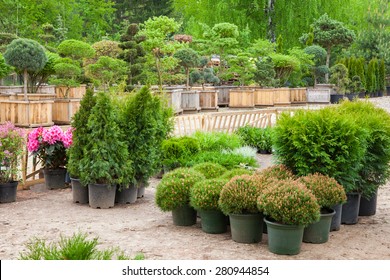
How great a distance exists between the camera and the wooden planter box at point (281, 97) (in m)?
30.1

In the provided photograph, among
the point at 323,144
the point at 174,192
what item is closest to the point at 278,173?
the point at 323,144

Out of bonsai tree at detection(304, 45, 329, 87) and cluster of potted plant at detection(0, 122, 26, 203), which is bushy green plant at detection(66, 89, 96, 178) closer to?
cluster of potted plant at detection(0, 122, 26, 203)

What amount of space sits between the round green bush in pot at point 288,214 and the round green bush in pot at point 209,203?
30.7 inches

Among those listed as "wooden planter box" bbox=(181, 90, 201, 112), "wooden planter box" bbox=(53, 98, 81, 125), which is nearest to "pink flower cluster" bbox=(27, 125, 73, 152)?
"wooden planter box" bbox=(53, 98, 81, 125)

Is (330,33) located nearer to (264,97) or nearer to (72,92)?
(264,97)

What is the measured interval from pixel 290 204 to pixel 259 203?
0.36 m

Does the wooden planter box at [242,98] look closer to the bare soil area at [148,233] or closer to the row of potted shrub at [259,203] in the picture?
the bare soil area at [148,233]

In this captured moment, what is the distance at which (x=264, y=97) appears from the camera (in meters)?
29.0

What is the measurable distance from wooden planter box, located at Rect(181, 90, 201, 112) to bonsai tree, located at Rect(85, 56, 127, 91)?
3266 mm

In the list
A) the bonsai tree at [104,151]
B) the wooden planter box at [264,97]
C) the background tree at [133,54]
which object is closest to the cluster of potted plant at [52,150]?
the bonsai tree at [104,151]

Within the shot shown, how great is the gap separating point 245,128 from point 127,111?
6.90 meters

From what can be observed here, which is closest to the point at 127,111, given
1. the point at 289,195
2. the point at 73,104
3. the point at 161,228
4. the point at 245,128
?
the point at 161,228

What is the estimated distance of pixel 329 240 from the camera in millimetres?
7453

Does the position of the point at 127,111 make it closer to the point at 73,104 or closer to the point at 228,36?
the point at 73,104
